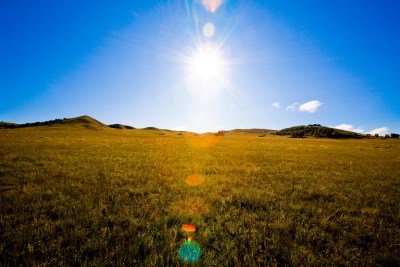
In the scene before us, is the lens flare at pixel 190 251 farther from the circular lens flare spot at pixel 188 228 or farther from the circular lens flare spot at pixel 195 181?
the circular lens flare spot at pixel 195 181

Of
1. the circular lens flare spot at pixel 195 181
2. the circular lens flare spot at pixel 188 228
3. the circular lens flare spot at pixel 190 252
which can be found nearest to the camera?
the circular lens flare spot at pixel 190 252

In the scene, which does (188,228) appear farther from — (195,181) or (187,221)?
(195,181)

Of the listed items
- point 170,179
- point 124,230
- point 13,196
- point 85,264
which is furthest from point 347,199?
point 13,196

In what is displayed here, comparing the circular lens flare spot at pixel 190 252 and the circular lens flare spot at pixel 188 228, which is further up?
the circular lens flare spot at pixel 188 228

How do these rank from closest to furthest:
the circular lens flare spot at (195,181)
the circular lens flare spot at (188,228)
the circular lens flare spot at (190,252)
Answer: the circular lens flare spot at (190,252), the circular lens flare spot at (188,228), the circular lens flare spot at (195,181)

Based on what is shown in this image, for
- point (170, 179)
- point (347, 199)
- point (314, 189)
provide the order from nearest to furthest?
point (347, 199) → point (314, 189) → point (170, 179)

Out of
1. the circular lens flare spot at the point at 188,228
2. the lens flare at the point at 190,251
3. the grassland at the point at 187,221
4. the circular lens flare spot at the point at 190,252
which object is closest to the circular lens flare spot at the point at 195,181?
the grassland at the point at 187,221

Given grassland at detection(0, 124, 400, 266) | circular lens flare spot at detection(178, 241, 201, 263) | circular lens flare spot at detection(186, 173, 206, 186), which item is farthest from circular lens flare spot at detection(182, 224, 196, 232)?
circular lens flare spot at detection(186, 173, 206, 186)

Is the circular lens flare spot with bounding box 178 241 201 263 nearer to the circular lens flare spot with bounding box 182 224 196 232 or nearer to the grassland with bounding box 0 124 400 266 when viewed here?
the grassland with bounding box 0 124 400 266

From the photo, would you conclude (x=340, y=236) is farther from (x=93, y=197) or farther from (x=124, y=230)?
(x=93, y=197)

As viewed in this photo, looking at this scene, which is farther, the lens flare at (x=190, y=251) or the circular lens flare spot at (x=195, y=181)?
the circular lens flare spot at (x=195, y=181)

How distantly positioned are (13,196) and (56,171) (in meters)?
4.74

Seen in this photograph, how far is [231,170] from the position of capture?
1515cm

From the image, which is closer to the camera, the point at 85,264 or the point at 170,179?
the point at 85,264
